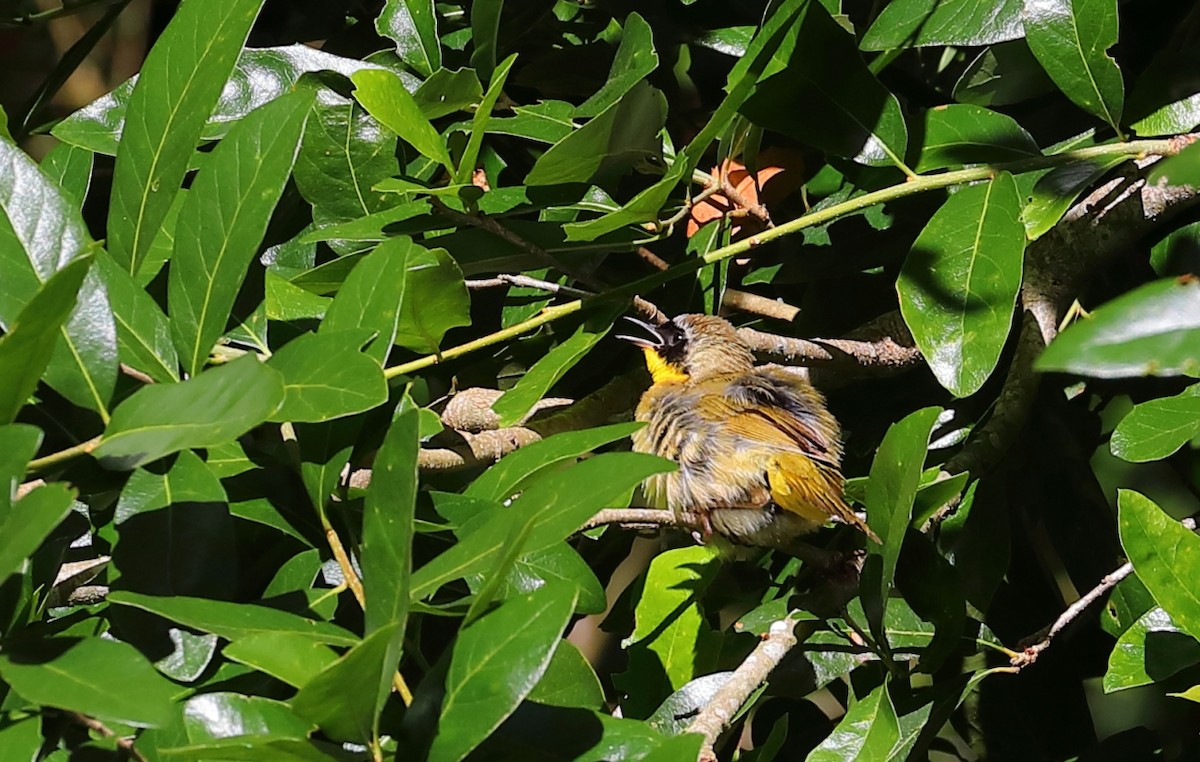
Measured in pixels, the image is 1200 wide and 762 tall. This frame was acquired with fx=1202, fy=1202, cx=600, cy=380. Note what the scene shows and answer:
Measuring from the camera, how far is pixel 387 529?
0.77 meters

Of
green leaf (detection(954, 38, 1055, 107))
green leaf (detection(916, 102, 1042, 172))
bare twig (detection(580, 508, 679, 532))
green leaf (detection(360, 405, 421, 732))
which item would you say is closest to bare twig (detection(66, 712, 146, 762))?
green leaf (detection(360, 405, 421, 732))

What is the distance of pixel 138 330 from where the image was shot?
945mm

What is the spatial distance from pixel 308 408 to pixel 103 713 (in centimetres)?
25

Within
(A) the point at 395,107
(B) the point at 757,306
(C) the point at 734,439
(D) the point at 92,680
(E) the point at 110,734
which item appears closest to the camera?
(D) the point at 92,680

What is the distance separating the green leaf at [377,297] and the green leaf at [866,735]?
599mm

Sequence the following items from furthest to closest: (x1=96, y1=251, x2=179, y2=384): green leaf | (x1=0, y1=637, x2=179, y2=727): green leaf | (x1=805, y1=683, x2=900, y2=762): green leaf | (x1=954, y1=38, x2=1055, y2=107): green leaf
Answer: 1. (x1=954, y1=38, x2=1055, y2=107): green leaf
2. (x1=805, y1=683, x2=900, y2=762): green leaf
3. (x1=96, y1=251, x2=179, y2=384): green leaf
4. (x1=0, y1=637, x2=179, y2=727): green leaf

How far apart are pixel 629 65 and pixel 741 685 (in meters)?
0.67

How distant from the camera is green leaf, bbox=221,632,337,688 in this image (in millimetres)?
747

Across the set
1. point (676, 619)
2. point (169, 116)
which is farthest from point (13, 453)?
point (676, 619)

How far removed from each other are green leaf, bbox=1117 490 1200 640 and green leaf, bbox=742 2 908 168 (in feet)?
1.58

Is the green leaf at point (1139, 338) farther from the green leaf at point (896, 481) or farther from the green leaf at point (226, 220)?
the green leaf at point (226, 220)

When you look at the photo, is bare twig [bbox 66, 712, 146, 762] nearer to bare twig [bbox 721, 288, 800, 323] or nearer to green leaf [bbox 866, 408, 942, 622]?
green leaf [bbox 866, 408, 942, 622]

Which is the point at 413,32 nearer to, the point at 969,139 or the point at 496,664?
the point at 969,139

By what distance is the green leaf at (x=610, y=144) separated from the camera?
46.0 inches
